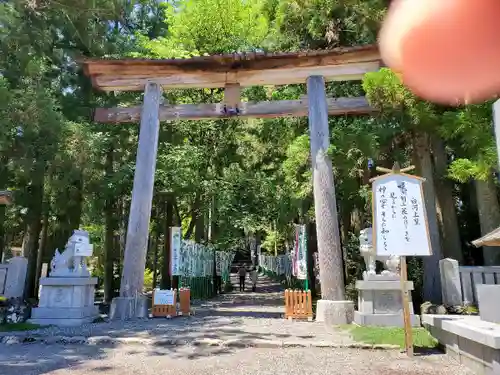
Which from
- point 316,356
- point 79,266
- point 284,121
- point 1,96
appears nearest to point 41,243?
point 79,266

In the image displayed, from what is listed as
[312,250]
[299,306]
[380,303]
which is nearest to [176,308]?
[299,306]

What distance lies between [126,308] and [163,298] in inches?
40.7

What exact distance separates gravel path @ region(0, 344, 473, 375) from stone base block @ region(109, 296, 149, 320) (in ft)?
9.95

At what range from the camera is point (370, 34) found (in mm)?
11555

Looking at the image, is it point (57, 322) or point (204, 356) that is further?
point (57, 322)

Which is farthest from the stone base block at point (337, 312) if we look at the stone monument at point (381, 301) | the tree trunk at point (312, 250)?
the tree trunk at point (312, 250)

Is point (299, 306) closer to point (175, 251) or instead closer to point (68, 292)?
point (175, 251)

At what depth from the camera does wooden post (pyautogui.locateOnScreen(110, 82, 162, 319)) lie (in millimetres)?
10242

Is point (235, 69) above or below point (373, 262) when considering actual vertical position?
above

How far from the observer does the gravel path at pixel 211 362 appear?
18.1 feet

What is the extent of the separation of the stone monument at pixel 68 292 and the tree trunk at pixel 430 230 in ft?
27.4

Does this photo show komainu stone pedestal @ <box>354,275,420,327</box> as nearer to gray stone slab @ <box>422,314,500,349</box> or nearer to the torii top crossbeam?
gray stone slab @ <box>422,314,500,349</box>

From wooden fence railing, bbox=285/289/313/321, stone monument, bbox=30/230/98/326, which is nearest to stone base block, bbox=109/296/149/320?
stone monument, bbox=30/230/98/326

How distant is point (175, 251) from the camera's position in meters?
13.0
